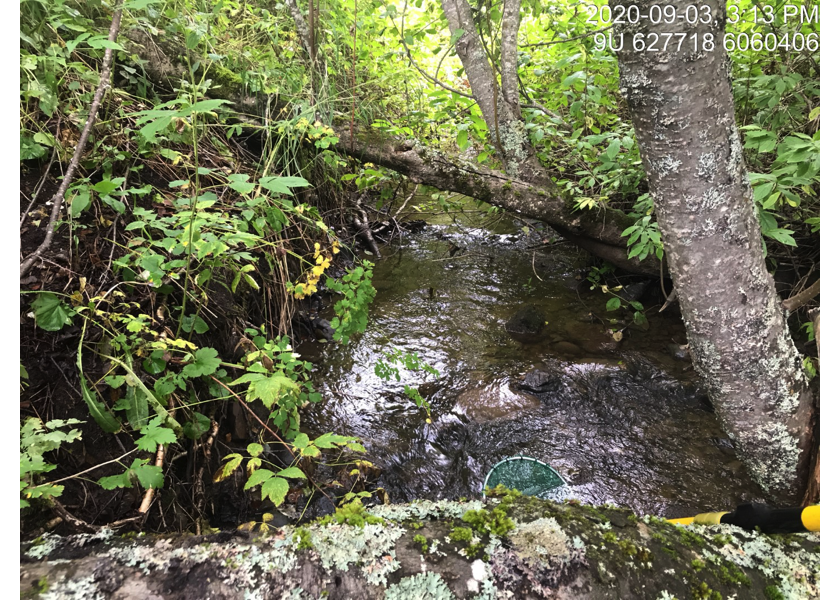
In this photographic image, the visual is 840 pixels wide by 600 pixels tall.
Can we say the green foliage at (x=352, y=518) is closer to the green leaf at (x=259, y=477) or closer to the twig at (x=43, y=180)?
the green leaf at (x=259, y=477)

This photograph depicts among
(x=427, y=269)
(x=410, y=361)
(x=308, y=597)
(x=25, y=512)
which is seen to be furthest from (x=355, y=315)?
(x=427, y=269)

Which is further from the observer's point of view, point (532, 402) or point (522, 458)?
point (532, 402)

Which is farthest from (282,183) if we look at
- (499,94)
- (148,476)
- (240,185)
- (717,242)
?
(499,94)

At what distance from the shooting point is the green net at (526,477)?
7.84ft

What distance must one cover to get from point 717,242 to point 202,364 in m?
2.10

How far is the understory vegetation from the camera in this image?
1490 mm

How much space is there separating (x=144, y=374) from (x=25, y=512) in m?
0.66

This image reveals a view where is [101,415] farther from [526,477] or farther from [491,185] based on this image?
[491,185]

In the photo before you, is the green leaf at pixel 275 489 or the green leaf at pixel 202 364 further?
the green leaf at pixel 202 364

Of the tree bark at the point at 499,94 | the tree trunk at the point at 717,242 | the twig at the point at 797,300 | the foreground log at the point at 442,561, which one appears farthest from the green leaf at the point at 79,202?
the twig at the point at 797,300

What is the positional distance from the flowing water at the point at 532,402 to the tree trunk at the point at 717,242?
24.4 inches

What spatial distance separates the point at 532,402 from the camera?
3.07 metres

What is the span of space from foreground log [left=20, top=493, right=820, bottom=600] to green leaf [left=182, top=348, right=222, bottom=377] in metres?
0.84

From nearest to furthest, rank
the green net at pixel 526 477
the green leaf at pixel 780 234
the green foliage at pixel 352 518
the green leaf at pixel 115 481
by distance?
1. the green foliage at pixel 352 518
2. the green leaf at pixel 115 481
3. the green leaf at pixel 780 234
4. the green net at pixel 526 477
